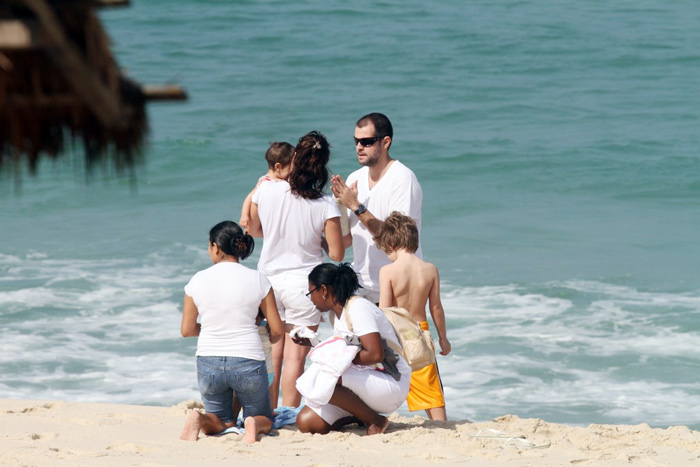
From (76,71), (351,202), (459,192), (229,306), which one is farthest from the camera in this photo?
(459,192)

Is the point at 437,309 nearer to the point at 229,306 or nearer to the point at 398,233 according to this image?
the point at 398,233

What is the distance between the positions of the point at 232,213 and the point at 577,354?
7.26 m

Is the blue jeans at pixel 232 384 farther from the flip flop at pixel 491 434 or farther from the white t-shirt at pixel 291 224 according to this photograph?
the flip flop at pixel 491 434

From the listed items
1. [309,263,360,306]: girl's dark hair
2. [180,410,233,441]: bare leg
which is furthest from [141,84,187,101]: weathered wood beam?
[180,410,233,441]: bare leg

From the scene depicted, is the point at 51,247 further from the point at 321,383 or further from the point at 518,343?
the point at 321,383

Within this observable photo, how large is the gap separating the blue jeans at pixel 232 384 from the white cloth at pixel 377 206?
902mm

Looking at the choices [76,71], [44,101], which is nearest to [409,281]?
[44,101]

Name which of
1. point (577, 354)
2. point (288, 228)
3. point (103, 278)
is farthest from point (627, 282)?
point (288, 228)

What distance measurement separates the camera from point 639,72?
2322 centimetres

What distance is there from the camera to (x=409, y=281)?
19.1 ft

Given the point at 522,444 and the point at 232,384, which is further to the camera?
the point at 522,444

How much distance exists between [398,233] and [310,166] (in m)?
0.62

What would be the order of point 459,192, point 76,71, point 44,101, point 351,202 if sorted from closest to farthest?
1. point 76,71
2. point 44,101
3. point 351,202
4. point 459,192

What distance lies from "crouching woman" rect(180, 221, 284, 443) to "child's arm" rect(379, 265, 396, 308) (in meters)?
0.60
